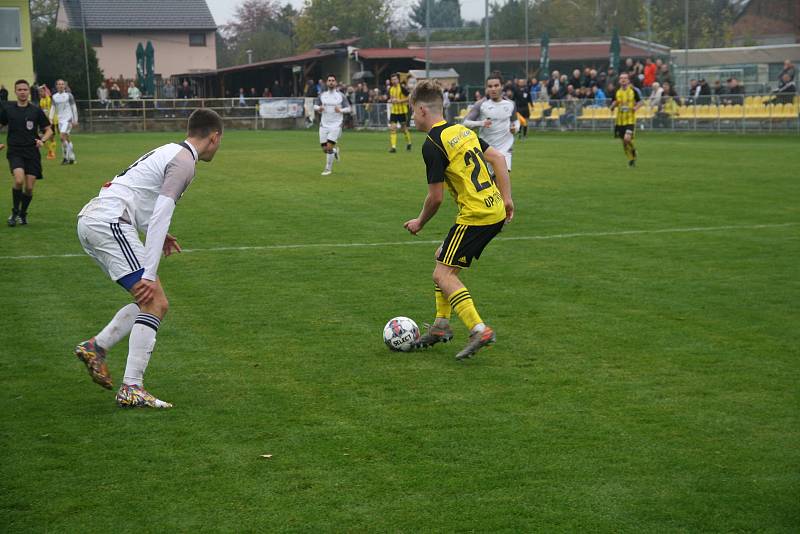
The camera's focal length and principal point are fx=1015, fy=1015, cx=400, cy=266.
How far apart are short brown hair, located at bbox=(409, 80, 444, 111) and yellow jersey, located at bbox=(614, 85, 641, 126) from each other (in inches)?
739

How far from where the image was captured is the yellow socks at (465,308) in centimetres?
744

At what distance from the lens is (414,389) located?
6.79 meters

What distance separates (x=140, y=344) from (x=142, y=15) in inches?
3006

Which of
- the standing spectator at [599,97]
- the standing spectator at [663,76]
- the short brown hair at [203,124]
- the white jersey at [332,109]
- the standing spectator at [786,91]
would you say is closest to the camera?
the short brown hair at [203,124]

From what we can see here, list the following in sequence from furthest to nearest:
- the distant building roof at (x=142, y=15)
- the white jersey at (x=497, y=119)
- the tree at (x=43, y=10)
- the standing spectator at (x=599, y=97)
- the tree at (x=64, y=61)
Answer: the tree at (x=43, y=10) → the distant building roof at (x=142, y=15) → the tree at (x=64, y=61) → the standing spectator at (x=599, y=97) → the white jersey at (x=497, y=119)

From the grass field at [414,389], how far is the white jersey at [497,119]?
5253mm

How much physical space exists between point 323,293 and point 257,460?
479 centimetres

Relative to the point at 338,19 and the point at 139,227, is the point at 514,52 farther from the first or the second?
Result: the point at 139,227

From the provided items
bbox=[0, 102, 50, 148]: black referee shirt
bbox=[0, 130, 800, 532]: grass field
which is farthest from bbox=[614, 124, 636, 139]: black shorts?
bbox=[0, 102, 50, 148]: black referee shirt

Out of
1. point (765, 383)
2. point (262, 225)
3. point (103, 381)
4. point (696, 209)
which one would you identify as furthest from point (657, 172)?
point (103, 381)

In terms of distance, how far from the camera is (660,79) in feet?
122

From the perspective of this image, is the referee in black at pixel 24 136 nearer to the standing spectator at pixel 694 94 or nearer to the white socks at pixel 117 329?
the white socks at pixel 117 329

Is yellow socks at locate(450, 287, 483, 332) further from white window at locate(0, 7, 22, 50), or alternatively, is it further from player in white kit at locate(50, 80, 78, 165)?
white window at locate(0, 7, 22, 50)

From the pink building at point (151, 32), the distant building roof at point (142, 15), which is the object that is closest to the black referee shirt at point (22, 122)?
the pink building at point (151, 32)
